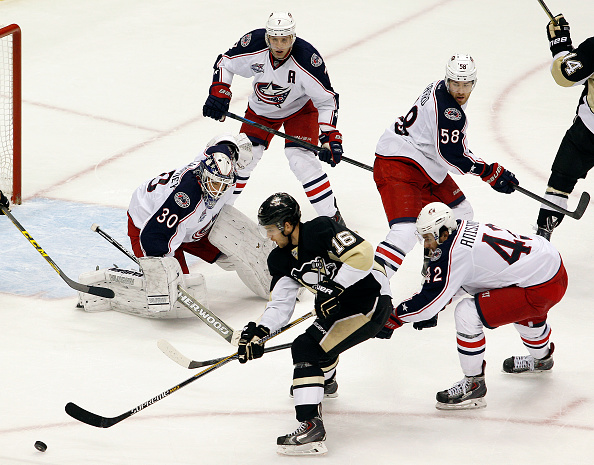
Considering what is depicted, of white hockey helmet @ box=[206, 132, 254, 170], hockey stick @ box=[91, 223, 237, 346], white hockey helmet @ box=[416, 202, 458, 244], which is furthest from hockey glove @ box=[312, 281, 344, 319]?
white hockey helmet @ box=[206, 132, 254, 170]

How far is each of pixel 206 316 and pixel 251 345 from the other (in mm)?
864

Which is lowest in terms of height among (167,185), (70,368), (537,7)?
(70,368)

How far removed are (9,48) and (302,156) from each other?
2.05 meters

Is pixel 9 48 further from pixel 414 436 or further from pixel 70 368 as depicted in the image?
pixel 414 436

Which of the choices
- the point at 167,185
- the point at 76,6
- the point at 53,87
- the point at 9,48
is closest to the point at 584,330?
the point at 167,185

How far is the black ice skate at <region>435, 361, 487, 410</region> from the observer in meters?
4.13

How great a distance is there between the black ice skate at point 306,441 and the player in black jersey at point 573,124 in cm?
213

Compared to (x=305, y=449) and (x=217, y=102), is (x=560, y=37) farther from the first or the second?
(x=305, y=449)

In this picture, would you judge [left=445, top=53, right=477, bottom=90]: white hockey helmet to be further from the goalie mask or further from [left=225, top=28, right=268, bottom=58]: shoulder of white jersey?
the goalie mask

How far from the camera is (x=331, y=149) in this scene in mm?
5406

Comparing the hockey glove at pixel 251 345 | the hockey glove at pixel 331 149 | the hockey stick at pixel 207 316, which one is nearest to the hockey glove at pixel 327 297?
the hockey glove at pixel 251 345

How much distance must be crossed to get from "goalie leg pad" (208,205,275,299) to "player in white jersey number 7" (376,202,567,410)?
1206 millimetres

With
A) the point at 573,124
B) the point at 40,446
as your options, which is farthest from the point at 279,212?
the point at 573,124

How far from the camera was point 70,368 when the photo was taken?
14.7 ft
